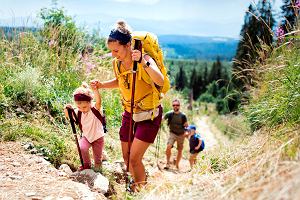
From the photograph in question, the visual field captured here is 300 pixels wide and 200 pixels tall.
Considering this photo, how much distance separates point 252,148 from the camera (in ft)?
12.6

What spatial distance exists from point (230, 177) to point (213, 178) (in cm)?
28

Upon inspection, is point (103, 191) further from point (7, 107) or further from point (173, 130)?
point (173, 130)

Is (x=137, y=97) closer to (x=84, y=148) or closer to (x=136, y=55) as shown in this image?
(x=136, y=55)

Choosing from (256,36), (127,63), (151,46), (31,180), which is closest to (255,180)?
(151,46)

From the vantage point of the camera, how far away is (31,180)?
4.48 m

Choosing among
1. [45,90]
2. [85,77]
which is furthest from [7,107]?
[85,77]

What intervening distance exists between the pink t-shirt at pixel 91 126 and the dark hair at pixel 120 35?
1319mm

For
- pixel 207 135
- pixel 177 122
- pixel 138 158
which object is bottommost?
pixel 207 135

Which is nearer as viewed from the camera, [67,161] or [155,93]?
[155,93]

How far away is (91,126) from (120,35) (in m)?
1.52

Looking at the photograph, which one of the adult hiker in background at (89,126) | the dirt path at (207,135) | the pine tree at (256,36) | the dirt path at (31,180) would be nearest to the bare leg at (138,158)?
the dirt path at (31,180)

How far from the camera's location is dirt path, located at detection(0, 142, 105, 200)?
158 inches

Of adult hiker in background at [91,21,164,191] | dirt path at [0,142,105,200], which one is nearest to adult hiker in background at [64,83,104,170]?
dirt path at [0,142,105,200]

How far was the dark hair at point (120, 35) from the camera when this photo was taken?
4297mm
